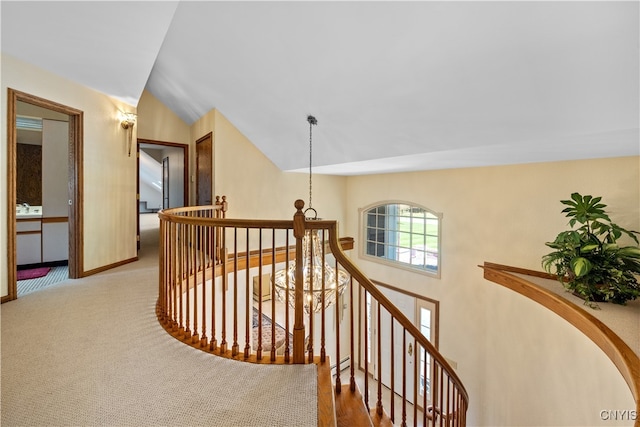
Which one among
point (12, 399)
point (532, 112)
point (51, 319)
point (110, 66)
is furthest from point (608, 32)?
point (51, 319)

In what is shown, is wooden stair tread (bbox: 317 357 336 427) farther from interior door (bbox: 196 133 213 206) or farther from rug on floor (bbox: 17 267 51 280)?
rug on floor (bbox: 17 267 51 280)

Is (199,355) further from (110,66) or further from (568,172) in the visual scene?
(568,172)

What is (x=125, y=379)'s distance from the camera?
1.64 metres

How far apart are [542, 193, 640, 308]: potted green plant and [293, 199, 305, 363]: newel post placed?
2.54 meters

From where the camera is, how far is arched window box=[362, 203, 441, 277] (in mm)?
4863

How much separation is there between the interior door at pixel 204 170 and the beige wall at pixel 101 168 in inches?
39.1

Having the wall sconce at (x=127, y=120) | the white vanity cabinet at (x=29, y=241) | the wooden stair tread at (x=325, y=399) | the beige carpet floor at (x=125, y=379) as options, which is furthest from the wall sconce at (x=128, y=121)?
the wooden stair tread at (x=325, y=399)

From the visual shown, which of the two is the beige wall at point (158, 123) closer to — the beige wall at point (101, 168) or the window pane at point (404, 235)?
the beige wall at point (101, 168)

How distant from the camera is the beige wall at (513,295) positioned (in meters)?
2.93

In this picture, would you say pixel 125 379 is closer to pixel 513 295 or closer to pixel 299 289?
pixel 299 289

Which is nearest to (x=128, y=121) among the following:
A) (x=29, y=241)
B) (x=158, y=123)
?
(x=158, y=123)

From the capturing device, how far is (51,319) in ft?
7.65

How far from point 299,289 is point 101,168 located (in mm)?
3388

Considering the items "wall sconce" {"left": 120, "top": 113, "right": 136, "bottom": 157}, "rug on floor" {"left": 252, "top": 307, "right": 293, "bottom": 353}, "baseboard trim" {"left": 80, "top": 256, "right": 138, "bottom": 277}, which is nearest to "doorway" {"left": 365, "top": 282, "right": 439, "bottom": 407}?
"rug on floor" {"left": 252, "top": 307, "right": 293, "bottom": 353}
